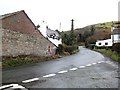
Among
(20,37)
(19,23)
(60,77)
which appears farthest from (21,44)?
(60,77)

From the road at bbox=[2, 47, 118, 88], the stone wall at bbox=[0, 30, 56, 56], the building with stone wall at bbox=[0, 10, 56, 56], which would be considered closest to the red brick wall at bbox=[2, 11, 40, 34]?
the building with stone wall at bbox=[0, 10, 56, 56]

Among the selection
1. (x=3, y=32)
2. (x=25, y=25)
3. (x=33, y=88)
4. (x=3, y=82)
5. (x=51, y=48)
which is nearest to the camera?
(x=33, y=88)

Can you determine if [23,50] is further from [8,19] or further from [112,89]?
[112,89]

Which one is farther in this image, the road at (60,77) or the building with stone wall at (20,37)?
the building with stone wall at (20,37)

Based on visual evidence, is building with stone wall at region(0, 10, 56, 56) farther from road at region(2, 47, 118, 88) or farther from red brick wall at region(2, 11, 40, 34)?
road at region(2, 47, 118, 88)

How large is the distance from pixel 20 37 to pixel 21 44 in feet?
2.38

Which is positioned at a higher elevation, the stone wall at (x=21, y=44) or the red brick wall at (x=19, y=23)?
the red brick wall at (x=19, y=23)

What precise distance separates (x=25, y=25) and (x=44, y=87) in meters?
17.6

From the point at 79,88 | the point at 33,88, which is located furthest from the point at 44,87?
the point at 79,88

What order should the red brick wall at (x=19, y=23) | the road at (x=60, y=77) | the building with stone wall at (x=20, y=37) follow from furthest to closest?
the red brick wall at (x=19, y=23) < the building with stone wall at (x=20, y=37) < the road at (x=60, y=77)

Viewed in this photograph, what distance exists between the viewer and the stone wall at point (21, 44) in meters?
21.7

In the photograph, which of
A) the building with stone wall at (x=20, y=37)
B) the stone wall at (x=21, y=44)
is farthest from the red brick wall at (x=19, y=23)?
the stone wall at (x=21, y=44)

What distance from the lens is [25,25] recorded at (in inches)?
1037

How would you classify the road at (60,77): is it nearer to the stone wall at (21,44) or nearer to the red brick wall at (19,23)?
the stone wall at (21,44)
